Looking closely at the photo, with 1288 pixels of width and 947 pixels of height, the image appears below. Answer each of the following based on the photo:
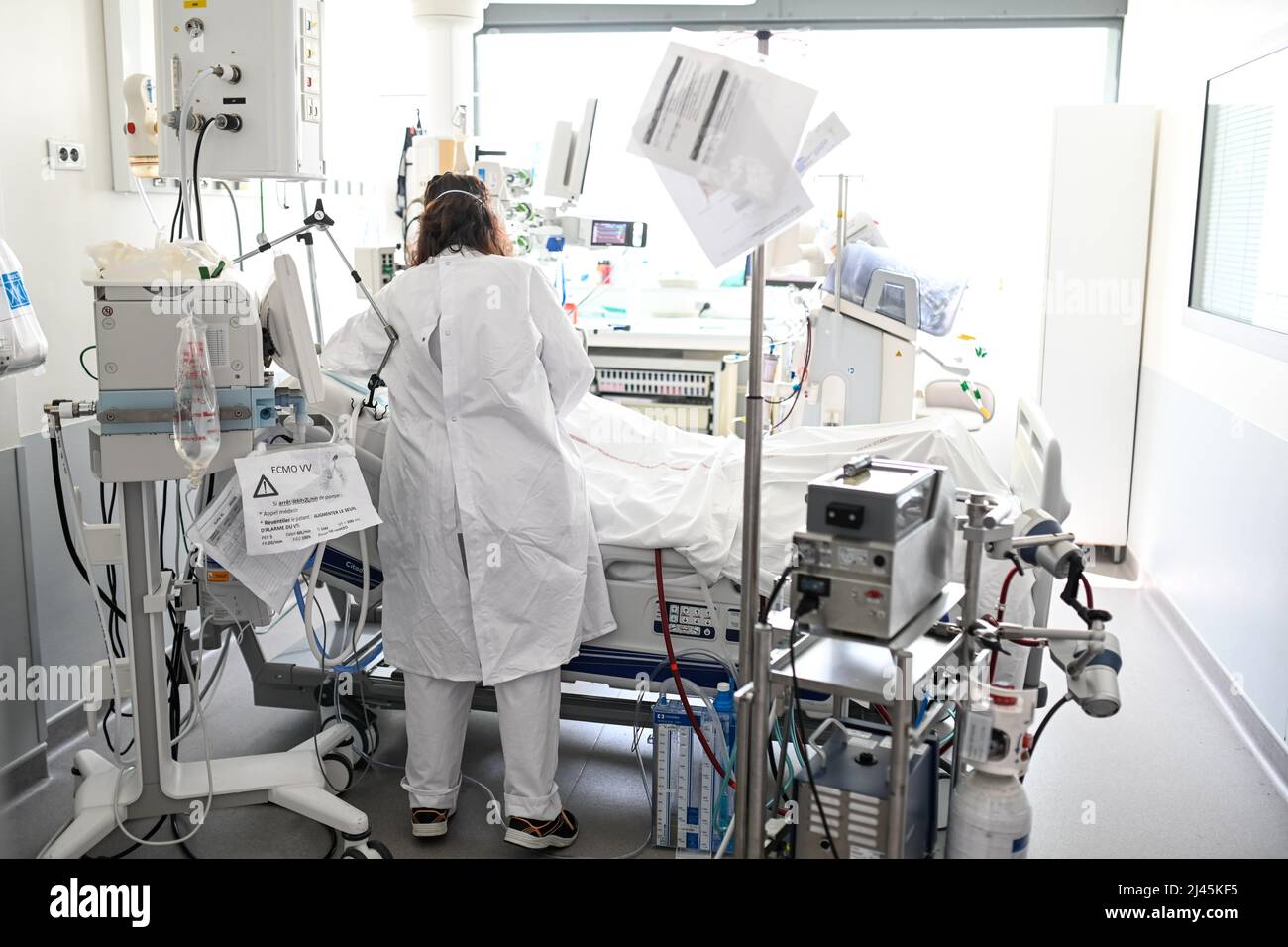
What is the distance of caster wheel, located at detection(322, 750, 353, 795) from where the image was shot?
9.19ft

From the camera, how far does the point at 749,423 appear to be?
6.31 feet

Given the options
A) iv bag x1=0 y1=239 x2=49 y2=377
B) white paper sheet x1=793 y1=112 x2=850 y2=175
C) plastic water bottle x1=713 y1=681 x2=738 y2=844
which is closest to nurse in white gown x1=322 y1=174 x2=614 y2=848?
plastic water bottle x1=713 y1=681 x2=738 y2=844

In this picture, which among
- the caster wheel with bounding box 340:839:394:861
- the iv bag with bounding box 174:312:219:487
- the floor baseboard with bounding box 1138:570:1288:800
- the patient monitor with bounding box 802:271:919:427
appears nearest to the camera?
the iv bag with bounding box 174:312:219:487

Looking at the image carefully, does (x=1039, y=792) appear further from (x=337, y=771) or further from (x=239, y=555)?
(x=239, y=555)

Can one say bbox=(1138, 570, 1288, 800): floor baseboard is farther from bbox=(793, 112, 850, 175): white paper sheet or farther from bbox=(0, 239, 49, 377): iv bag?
bbox=(0, 239, 49, 377): iv bag

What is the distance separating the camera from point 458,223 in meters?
2.54

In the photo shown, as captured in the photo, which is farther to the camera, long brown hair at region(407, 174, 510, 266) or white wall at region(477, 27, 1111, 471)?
white wall at region(477, 27, 1111, 471)

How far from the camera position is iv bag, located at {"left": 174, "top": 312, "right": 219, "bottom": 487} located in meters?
2.18

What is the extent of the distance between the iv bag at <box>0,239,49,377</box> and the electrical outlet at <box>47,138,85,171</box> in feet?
2.64

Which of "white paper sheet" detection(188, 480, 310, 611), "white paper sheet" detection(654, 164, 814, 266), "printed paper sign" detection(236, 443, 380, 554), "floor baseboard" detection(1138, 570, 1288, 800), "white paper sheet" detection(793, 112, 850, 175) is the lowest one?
"floor baseboard" detection(1138, 570, 1288, 800)

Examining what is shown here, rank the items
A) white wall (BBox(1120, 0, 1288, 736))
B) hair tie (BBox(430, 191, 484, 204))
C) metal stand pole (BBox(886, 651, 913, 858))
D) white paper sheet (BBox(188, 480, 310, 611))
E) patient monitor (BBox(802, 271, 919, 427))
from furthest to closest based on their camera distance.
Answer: patient monitor (BBox(802, 271, 919, 427)) → white wall (BBox(1120, 0, 1288, 736)) → hair tie (BBox(430, 191, 484, 204)) → white paper sheet (BBox(188, 480, 310, 611)) → metal stand pole (BBox(886, 651, 913, 858))

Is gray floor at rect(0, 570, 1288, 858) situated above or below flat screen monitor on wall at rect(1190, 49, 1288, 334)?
below
